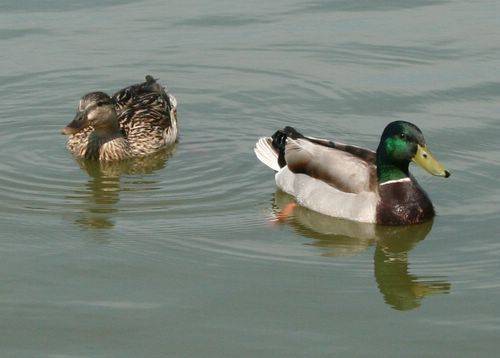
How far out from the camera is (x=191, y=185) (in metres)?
13.0

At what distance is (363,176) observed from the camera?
1257 cm

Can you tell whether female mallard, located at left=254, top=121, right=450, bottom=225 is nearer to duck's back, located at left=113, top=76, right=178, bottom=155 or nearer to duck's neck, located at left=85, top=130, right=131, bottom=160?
duck's back, located at left=113, top=76, right=178, bottom=155

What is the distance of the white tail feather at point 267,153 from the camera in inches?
527

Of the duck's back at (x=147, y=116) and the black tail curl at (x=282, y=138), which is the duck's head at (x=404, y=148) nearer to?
the black tail curl at (x=282, y=138)

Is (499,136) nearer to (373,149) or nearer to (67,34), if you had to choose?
(373,149)

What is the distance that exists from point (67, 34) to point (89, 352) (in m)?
9.16

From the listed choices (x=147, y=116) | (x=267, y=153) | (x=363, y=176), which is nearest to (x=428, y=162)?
(x=363, y=176)

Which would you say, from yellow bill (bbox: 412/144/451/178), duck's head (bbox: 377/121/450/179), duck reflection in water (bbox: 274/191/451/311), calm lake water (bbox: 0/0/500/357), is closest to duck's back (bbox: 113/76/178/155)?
Answer: calm lake water (bbox: 0/0/500/357)

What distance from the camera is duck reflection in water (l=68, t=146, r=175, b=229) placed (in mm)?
12109

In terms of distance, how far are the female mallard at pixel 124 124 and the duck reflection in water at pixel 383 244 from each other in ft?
7.54

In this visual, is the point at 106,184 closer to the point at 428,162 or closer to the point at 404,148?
the point at 404,148

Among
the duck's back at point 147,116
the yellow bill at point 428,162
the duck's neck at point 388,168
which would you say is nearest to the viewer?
the yellow bill at point 428,162

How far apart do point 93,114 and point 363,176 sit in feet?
10.6

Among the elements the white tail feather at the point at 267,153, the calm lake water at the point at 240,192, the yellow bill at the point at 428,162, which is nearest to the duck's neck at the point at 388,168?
the yellow bill at the point at 428,162
